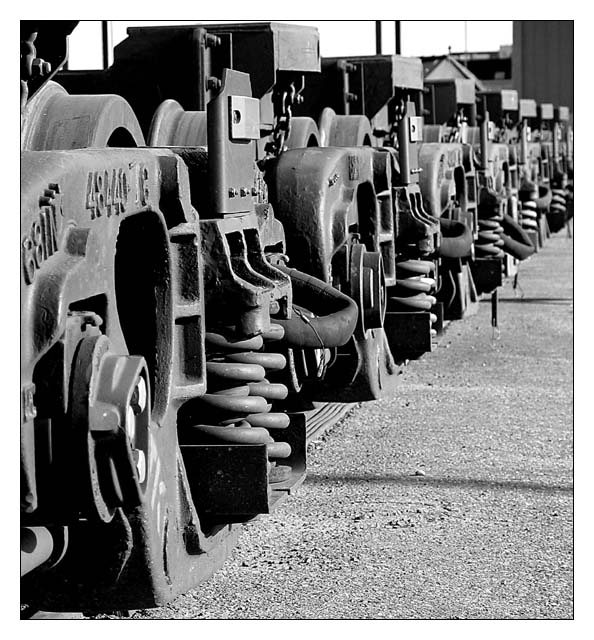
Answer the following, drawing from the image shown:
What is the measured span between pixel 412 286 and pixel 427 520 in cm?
136

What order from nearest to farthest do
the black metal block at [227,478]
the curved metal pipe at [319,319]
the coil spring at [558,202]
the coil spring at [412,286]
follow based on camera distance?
the black metal block at [227,478] < the curved metal pipe at [319,319] < the coil spring at [412,286] < the coil spring at [558,202]

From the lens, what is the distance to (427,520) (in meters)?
4.49

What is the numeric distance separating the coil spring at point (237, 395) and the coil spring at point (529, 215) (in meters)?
8.13

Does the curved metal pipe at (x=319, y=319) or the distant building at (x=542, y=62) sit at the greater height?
the distant building at (x=542, y=62)

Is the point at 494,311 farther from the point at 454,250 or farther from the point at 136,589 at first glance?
the point at 136,589

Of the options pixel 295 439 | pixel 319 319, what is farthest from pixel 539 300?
pixel 319 319

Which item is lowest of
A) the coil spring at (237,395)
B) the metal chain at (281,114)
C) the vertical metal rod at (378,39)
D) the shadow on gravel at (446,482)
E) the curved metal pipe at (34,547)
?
the shadow on gravel at (446,482)

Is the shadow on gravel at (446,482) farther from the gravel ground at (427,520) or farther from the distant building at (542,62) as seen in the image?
the distant building at (542,62)

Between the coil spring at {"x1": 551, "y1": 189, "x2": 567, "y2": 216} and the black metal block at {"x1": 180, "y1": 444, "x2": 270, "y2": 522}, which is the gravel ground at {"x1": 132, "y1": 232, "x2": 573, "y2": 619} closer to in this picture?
the black metal block at {"x1": 180, "y1": 444, "x2": 270, "y2": 522}

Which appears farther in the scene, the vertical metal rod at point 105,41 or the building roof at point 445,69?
the building roof at point 445,69

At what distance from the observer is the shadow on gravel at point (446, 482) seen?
4.95 meters

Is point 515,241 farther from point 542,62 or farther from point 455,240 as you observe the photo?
point 542,62

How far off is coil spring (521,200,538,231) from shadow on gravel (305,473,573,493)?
610cm

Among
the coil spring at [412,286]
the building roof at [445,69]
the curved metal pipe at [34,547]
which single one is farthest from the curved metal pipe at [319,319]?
the building roof at [445,69]
